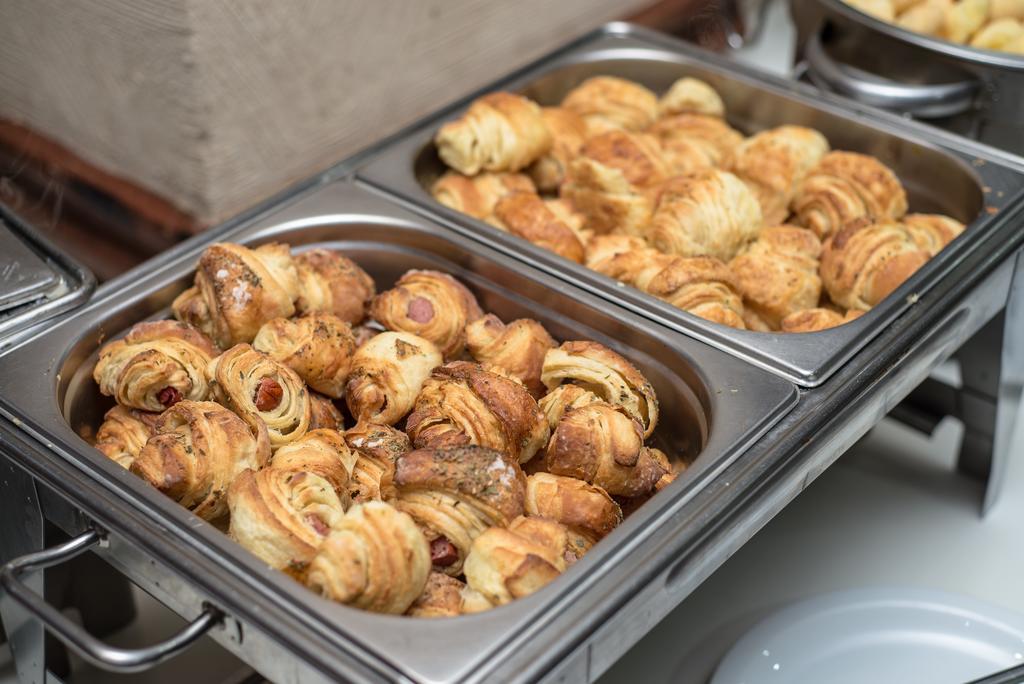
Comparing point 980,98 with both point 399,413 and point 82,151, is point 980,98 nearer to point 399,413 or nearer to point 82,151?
point 399,413


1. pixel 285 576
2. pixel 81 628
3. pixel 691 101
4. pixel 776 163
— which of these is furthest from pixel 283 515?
pixel 691 101

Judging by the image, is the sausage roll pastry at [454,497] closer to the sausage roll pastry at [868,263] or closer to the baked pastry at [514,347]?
the baked pastry at [514,347]

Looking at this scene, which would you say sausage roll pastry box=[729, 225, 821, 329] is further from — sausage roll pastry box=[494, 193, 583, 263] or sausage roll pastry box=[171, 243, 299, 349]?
sausage roll pastry box=[171, 243, 299, 349]

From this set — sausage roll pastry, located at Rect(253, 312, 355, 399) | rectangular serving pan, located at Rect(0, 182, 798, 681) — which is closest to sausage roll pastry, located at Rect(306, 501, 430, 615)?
rectangular serving pan, located at Rect(0, 182, 798, 681)

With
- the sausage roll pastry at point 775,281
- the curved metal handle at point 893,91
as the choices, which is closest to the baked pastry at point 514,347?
the sausage roll pastry at point 775,281

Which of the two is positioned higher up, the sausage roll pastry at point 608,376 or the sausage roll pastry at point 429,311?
the sausage roll pastry at point 608,376

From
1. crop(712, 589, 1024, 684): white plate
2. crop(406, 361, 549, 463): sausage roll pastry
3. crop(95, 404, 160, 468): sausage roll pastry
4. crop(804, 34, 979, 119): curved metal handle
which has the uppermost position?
crop(804, 34, 979, 119): curved metal handle
